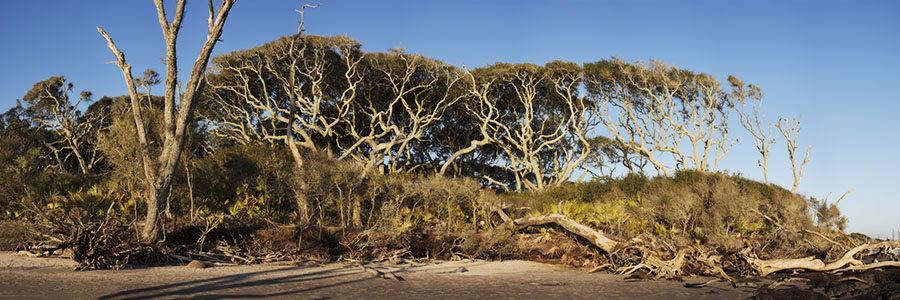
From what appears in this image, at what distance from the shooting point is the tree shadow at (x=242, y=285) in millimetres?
9031

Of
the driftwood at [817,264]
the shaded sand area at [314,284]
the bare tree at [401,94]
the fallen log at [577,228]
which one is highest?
the bare tree at [401,94]

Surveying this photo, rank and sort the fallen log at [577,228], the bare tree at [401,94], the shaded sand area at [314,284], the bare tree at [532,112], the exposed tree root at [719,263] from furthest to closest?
the bare tree at [532,112] → the bare tree at [401,94] → the fallen log at [577,228] → the exposed tree root at [719,263] → the shaded sand area at [314,284]

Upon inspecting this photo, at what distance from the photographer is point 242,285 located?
10297mm

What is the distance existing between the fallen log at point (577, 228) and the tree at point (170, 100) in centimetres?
927

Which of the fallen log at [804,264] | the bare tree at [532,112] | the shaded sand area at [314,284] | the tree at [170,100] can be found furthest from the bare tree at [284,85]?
the fallen log at [804,264]

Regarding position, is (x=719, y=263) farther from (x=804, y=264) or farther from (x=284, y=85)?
(x=284, y=85)

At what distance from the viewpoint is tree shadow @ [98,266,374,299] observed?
9031 mm

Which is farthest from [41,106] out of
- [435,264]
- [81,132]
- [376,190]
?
[435,264]

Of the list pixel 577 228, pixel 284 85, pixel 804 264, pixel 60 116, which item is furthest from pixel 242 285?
pixel 60 116

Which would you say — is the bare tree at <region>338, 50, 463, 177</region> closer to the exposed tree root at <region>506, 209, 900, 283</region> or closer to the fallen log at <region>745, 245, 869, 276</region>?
the exposed tree root at <region>506, 209, 900, 283</region>

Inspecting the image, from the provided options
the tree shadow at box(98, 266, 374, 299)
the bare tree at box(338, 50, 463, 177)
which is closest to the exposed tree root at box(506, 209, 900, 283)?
the tree shadow at box(98, 266, 374, 299)

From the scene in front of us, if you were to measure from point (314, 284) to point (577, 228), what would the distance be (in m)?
7.65

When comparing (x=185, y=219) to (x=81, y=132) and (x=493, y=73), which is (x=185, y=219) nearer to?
(x=493, y=73)

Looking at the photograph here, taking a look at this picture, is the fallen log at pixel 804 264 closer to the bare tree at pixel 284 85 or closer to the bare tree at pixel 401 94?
the bare tree at pixel 284 85
